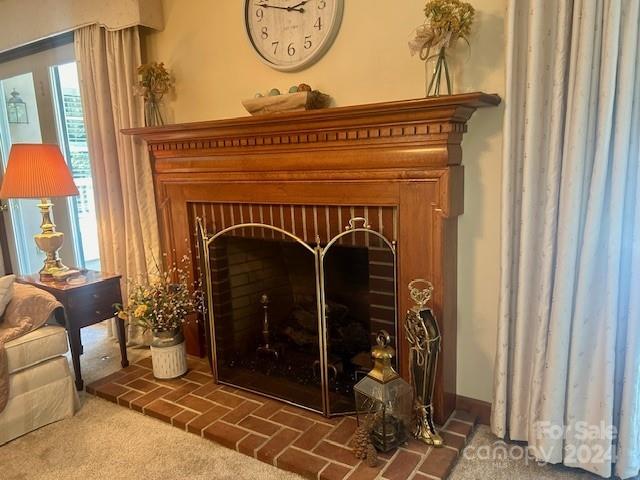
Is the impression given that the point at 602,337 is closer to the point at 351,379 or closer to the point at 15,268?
the point at 351,379

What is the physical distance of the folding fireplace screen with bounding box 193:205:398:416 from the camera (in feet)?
7.32

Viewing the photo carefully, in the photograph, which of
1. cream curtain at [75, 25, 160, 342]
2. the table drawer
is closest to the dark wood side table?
the table drawer

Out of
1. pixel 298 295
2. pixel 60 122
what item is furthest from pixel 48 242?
pixel 298 295

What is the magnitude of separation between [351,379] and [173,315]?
103 centimetres

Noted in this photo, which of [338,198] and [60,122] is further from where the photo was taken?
[60,122]

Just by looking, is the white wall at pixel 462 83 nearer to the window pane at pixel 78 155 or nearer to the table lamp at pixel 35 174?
the table lamp at pixel 35 174

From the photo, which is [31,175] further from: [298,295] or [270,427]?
[270,427]

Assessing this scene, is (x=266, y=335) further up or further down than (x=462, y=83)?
further down

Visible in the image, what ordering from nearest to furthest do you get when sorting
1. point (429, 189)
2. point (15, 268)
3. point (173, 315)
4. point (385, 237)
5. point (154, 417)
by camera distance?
point (429, 189) < point (385, 237) < point (154, 417) < point (173, 315) < point (15, 268)

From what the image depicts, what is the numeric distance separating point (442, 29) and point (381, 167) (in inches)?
23.2

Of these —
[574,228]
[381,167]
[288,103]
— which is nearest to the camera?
[574,228]

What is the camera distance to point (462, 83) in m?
2.05

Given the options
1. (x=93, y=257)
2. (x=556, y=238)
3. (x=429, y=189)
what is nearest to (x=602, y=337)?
(x=556, y=238)

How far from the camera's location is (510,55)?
1.82 metres
